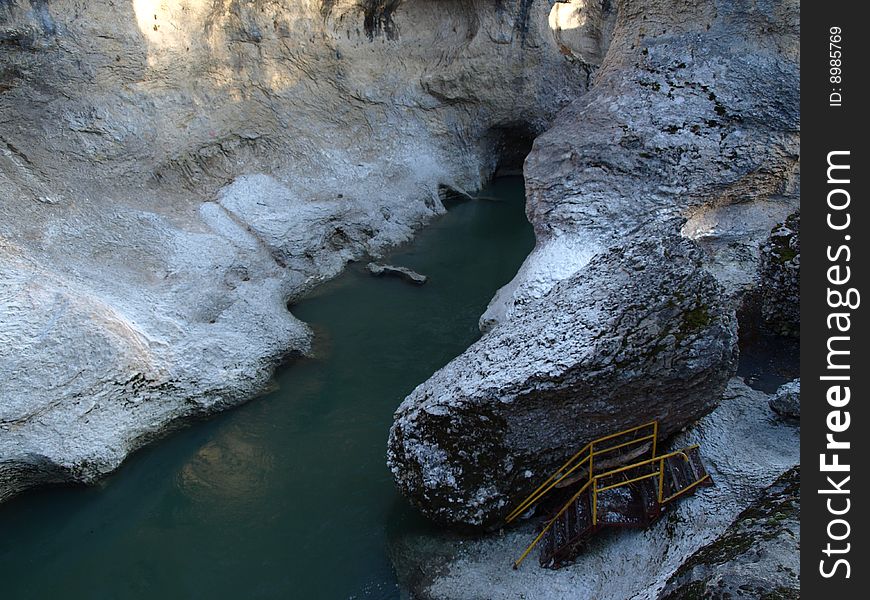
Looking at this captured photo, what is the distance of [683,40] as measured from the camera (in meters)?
10.0

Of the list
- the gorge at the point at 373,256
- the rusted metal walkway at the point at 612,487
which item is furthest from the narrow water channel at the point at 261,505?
the rusted metal walkway at the point at 612,487

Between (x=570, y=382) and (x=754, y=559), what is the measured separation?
2157 millimetres

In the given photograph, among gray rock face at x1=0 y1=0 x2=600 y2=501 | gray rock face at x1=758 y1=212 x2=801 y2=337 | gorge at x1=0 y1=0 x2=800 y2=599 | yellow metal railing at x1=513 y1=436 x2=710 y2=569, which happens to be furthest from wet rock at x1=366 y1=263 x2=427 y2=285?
yellow metal railing at x1=513 y1=436 x2=710 y2=569

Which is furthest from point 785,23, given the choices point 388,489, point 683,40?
point 388,489

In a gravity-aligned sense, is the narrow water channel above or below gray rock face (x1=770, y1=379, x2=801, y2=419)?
below

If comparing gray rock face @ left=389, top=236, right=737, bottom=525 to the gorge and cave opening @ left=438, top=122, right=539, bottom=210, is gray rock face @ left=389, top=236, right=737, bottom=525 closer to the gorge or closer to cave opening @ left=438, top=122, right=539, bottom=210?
the gorge

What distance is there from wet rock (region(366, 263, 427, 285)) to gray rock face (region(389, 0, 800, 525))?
291 cm

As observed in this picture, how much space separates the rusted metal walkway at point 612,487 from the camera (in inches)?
249

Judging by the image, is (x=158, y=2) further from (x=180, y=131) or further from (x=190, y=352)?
(x=190, y=352)

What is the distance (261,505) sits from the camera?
8.12 m

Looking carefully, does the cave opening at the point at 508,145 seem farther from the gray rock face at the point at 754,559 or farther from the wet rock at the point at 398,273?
the gray rock face at the point at 754,559

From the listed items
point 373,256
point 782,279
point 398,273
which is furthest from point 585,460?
point 373,256

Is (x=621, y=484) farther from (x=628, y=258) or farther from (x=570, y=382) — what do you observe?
(x=628, y=258)

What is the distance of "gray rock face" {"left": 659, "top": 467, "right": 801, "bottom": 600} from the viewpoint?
445 centimetres
